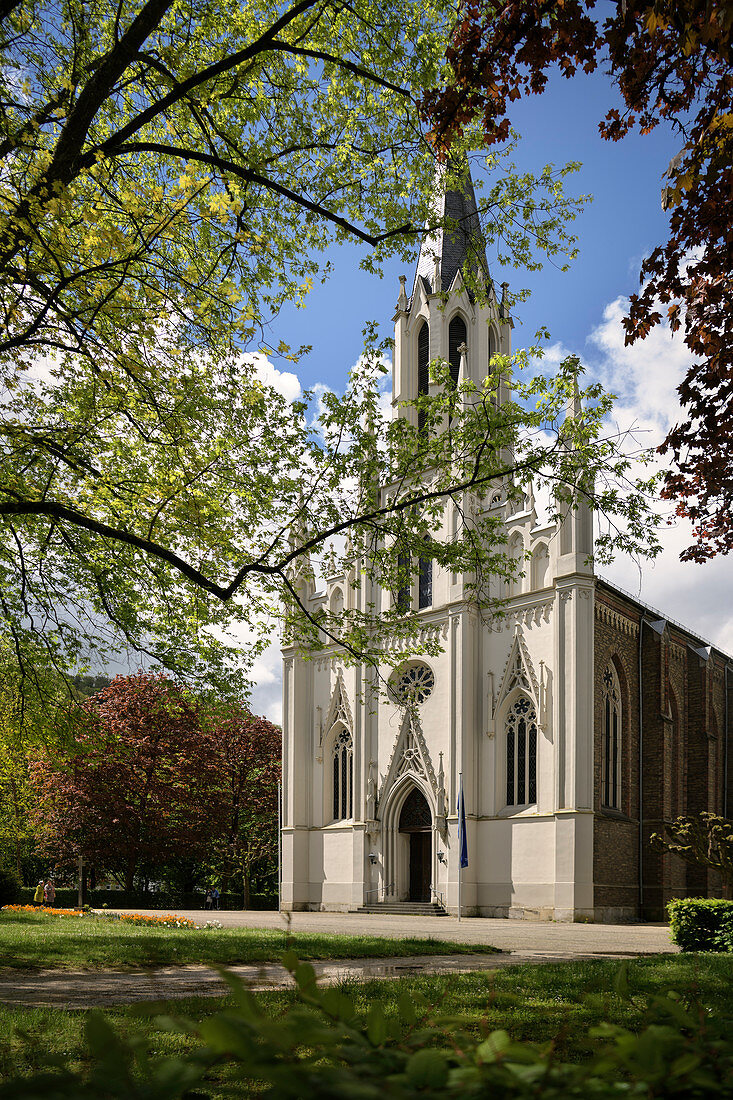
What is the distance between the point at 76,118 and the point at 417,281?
1267 inches

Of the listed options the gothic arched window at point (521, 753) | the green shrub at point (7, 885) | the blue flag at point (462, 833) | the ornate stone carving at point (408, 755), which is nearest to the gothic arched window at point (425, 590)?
the ornate stone carving at point (408, 755)

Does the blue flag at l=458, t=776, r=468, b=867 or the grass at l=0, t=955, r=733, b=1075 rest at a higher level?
the grass at l=0, t=955, r=733, b=1075

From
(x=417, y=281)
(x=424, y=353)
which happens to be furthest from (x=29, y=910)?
(x=417, y=281)

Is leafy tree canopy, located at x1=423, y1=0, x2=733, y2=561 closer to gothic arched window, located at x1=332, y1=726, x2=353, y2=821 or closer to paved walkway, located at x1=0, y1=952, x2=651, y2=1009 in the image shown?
paved walkway, located at x1=0, y1=952, x2=651, y2=1009

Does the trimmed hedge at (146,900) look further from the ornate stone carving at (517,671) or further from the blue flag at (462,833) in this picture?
the ornate stone carving at (517,671)

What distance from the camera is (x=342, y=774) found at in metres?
36.7

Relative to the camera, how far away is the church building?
28.1 m

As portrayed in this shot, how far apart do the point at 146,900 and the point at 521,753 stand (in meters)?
18.7

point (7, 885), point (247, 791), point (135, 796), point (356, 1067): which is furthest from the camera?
point (247, 791)

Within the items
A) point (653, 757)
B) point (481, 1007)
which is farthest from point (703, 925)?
point (653, 757)

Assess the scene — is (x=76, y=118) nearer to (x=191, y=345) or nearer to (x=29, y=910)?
(x=191, y=345)

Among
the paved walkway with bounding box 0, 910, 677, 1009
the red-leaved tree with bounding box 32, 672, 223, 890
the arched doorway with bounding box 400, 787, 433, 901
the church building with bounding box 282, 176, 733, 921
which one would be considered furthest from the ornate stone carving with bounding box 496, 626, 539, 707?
the paved walkway with bounding box 0, 910, 677, 1009

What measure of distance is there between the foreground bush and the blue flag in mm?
27598

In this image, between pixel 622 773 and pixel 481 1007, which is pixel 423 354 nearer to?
pixel 622 773
